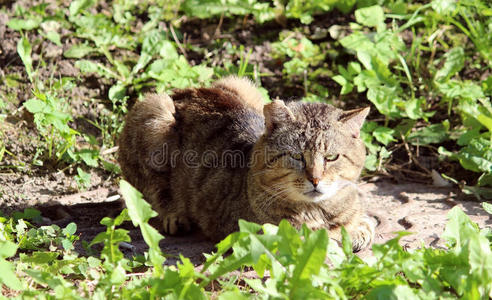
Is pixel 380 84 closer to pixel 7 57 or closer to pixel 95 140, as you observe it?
pixel 95 140

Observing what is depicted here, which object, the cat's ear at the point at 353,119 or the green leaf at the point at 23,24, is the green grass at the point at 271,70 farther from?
the cat's ear at the point at 353,119

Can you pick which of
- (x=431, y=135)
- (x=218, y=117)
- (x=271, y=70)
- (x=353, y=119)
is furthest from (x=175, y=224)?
(x=431, y=135)

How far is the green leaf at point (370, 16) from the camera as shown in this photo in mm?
5816

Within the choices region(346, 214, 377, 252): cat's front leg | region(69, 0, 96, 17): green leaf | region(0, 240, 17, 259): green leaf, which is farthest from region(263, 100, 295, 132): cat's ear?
region(69, 0, 96, 17): green leaf

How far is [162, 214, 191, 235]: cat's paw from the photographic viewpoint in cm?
453

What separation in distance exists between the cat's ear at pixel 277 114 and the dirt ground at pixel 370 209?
931 millimetres

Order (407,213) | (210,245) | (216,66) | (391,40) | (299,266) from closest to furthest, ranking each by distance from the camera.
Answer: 1. (299,266)
2. (210,245)
3. (407,213)
4. (391,40)
5. (216,66)

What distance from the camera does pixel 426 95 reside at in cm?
568

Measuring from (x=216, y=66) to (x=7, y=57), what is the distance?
1917mm

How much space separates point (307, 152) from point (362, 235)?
0.66 metres

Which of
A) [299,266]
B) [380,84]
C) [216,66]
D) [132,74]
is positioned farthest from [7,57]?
[299,266]

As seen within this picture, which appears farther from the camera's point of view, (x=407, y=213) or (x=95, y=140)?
(x=95, y=140)

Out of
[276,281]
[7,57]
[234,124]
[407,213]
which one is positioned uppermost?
[7,57]

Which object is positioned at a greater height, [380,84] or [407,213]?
[380,84]
